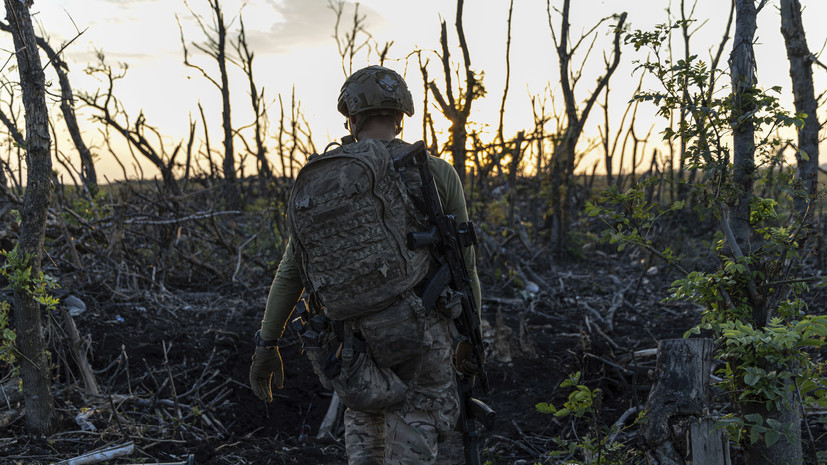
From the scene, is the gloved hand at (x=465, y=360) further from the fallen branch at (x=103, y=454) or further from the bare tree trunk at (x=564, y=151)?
the bare tree trunk at (x=564, y=151)

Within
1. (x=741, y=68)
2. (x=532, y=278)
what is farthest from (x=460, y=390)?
(x=532, y=278)

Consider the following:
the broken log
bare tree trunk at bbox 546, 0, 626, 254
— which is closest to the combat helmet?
the broken log

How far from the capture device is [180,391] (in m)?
4.76

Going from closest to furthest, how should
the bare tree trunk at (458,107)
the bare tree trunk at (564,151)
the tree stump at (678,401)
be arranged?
the tree stump at (678,401), the bare tree trunk at (458,107), the bare tree trunk at (564,151)

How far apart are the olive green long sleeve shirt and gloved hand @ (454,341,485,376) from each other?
0.75ft

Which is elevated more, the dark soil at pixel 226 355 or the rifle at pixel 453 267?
the rifle at pixel 453 267

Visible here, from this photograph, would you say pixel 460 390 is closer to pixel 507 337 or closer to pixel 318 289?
pixel 318 289

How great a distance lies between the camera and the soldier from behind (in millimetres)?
2213

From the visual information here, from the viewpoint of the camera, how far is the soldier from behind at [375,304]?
7.26ft

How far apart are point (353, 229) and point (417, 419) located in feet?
2.50

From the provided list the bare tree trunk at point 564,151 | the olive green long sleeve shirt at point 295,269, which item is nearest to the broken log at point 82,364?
the olive green long sleeve shirt at point 295,269

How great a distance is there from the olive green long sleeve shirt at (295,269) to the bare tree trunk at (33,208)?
5.67 feet

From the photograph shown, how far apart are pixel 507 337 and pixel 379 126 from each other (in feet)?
11.4

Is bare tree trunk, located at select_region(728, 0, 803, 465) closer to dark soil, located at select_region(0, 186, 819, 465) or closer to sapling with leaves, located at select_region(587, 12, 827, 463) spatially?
sapling with leaves, located at select_region(587, 12, 827, 463)
